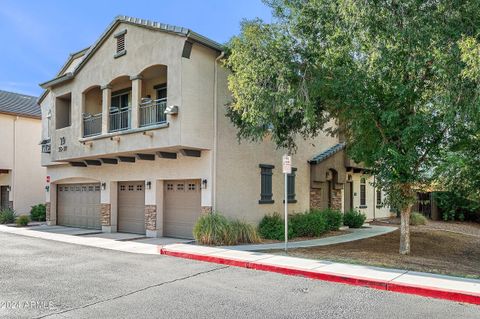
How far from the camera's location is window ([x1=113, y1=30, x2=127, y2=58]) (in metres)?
16.7

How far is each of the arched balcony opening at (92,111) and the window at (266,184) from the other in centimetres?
724

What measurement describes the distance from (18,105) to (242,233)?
22.5 metres

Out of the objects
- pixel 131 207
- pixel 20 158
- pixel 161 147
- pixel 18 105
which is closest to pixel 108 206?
pixel 131 207

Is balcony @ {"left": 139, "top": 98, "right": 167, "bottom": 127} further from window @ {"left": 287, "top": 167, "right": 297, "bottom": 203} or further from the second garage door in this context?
window @ {"left": 287, "top": 167, "right": 297, "bottom": 203}

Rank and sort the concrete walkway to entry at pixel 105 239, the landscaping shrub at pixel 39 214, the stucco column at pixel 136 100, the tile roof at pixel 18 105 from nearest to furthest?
the concrete walkway to entry at pixel 105 239, the stucco column at pixel 136 100, the landscaping shrub at pixel 39 214, the tile roof at pixel 18 105

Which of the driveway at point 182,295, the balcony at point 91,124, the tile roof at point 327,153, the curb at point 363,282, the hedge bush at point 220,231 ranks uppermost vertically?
the balcony at point 91,124

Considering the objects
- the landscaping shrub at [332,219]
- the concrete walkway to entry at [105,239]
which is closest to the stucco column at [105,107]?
the concrete walkway to entry at [105,239]

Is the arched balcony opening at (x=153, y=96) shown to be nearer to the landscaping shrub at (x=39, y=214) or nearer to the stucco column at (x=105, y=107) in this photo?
the stucco column at (x=105, y=107)

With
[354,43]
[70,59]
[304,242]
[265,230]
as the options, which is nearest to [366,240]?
[304,242]

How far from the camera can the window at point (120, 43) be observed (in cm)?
1673

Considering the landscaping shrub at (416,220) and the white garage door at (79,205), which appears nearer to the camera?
the white garage door at (79,205)

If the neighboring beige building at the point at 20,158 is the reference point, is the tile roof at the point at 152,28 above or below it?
above

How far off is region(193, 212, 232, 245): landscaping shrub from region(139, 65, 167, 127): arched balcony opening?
3.92 meters

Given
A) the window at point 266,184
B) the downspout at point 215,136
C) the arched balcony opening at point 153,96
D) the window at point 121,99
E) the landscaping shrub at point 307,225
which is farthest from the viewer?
the window at point 121,99
